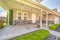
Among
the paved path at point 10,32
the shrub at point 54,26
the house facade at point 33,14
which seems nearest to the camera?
the paved path at point 10,32

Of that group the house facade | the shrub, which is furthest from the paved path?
the shrub

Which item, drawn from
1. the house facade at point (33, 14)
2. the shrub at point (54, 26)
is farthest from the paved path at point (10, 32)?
the shrub at point (54, 26)

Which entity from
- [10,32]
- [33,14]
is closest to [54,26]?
[33,14]

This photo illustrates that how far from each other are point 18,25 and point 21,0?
62.3 inches

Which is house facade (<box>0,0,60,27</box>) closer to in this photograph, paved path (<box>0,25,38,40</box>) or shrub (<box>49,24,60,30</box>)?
shrub (<box>49,24,60,30</box>)

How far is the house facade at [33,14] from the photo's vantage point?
19.4ft

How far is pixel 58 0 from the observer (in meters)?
5.62

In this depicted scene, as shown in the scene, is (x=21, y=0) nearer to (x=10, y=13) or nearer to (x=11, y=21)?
(x=10, y=13)

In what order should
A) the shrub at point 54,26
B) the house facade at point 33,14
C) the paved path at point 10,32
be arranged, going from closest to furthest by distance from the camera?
the paved path at point 10,32, the shrub at point 54,26, the house facade at point 33,14

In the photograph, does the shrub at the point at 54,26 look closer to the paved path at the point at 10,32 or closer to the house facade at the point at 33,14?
the house facade at the point at 33,14

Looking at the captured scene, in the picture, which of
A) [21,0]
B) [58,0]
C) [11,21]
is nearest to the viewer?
[58,0]

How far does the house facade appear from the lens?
5.92 meters

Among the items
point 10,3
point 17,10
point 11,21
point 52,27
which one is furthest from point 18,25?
point 52,27

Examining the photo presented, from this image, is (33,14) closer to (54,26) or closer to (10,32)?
(54,26)
